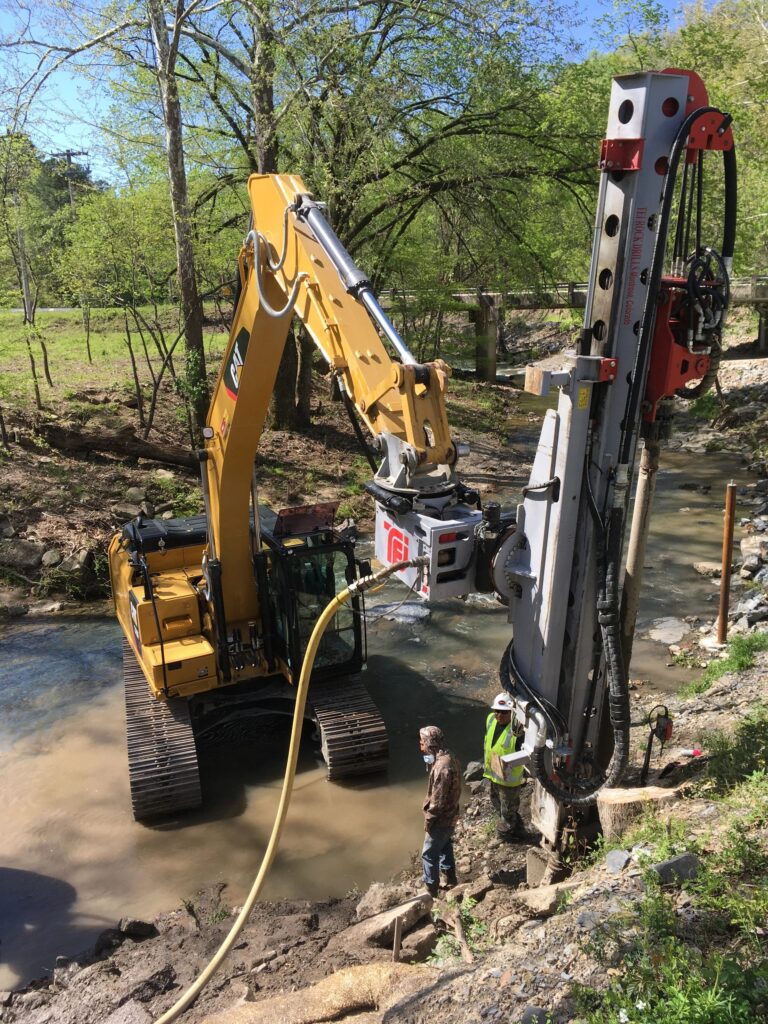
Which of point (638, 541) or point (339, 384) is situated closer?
point (638, 541)

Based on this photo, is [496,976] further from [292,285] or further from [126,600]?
[126,600]

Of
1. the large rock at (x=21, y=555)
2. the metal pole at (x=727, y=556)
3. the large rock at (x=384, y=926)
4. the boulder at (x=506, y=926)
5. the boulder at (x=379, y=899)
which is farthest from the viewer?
the large rock at (x=21, y=555)

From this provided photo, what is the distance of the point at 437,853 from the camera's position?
234 inches

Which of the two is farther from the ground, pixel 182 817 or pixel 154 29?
pixel 154 29

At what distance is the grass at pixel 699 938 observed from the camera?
3.13 meters

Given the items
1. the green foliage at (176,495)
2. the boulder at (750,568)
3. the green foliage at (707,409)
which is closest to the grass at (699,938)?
the boulder at (750,568)

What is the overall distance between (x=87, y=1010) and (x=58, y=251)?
1564cm

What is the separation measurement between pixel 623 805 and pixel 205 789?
4265mm

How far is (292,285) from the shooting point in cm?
638

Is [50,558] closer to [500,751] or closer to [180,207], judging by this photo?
[180,207]

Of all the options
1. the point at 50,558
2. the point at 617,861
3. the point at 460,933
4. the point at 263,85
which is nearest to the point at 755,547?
the point at 617,861

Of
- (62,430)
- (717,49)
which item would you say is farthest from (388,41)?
(62,430)

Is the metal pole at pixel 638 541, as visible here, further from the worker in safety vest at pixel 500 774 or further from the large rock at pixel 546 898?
the large rock at pixel 546 898

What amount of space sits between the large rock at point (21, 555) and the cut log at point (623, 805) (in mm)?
10186
